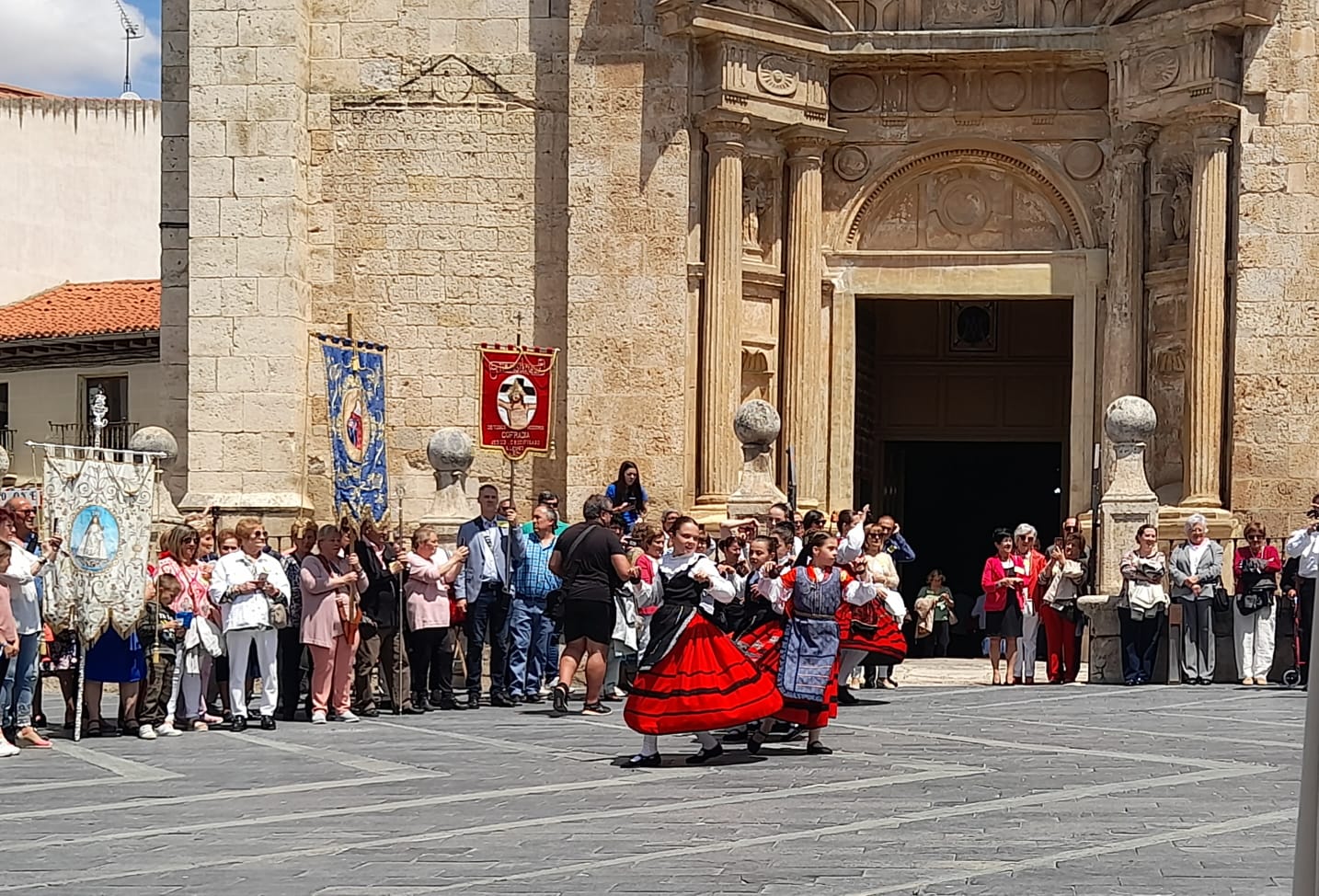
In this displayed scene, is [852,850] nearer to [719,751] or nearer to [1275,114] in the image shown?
[719,751]

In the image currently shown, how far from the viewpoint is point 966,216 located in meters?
22.5

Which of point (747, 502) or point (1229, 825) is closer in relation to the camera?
point (1229, 825)

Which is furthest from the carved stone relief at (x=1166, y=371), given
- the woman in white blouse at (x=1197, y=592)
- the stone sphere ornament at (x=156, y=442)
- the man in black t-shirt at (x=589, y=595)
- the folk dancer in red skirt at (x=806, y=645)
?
the stone sphere ornament at (x=156, y=442)

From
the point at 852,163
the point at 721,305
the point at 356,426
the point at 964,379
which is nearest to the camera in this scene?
the point at 356,426

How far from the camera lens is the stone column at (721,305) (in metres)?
21.2

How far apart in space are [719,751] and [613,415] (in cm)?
938

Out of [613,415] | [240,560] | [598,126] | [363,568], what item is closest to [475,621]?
[363,568]

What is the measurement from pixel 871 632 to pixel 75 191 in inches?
1335

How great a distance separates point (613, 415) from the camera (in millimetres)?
21391

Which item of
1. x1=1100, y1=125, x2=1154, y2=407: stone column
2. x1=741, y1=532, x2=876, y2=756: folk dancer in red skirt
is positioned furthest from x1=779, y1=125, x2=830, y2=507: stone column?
x1=741, y1=532, x2=876, y2=756: folk dancer in red skirt

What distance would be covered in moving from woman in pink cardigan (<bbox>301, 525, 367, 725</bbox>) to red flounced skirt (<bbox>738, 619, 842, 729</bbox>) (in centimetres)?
366

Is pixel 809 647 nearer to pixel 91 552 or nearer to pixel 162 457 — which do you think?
pixel 91 552

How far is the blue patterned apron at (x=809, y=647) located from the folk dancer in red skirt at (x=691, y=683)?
0.28 meters

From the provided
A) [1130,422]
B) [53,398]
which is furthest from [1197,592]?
[53,398]
